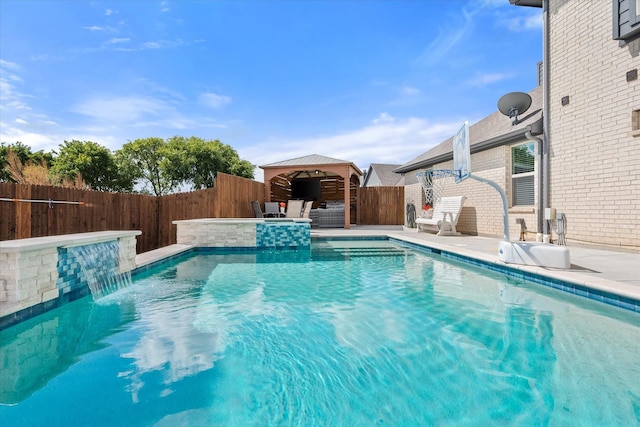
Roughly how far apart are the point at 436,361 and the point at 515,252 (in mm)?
3254

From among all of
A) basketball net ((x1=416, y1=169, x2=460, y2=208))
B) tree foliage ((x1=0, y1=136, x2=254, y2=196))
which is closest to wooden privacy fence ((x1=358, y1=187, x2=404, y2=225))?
basketball net ((x1=416, y1=169, x2=460, y2=208))

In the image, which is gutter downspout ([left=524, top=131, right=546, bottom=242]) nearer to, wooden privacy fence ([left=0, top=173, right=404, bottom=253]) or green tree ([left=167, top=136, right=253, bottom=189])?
wooden privacy fence ([left=0, top=173, right=404, bottom=253])

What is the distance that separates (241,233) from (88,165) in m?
19.0

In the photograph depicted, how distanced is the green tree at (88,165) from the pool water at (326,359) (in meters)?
21.8

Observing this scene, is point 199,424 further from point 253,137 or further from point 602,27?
point 253,137

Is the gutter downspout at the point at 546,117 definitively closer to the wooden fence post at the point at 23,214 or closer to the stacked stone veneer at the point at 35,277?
the stacked stone veneer at the point at 35,277

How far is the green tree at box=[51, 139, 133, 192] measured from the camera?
21.5m

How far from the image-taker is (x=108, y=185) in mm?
23453

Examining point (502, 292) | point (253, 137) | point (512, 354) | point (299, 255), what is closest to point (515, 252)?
point (502, 292)

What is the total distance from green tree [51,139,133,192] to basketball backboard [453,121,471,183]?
22.5 meters

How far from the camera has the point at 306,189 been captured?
16438 millimetres

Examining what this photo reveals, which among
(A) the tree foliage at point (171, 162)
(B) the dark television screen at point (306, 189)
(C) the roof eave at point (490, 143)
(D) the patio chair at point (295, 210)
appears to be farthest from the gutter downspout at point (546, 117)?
(A) the tree foliage at point (171, 162)

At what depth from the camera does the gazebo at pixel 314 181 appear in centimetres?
1327

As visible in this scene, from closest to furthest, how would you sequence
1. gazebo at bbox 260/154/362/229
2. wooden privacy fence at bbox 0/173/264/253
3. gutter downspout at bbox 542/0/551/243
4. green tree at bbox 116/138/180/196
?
wooden privacy fence at bbox 0/173/264/253 < gutter downspout at bbox 542/0/551/243 < gazebo at bbox 260/154/362/229 < green tree at bbox 116/138/180/196
